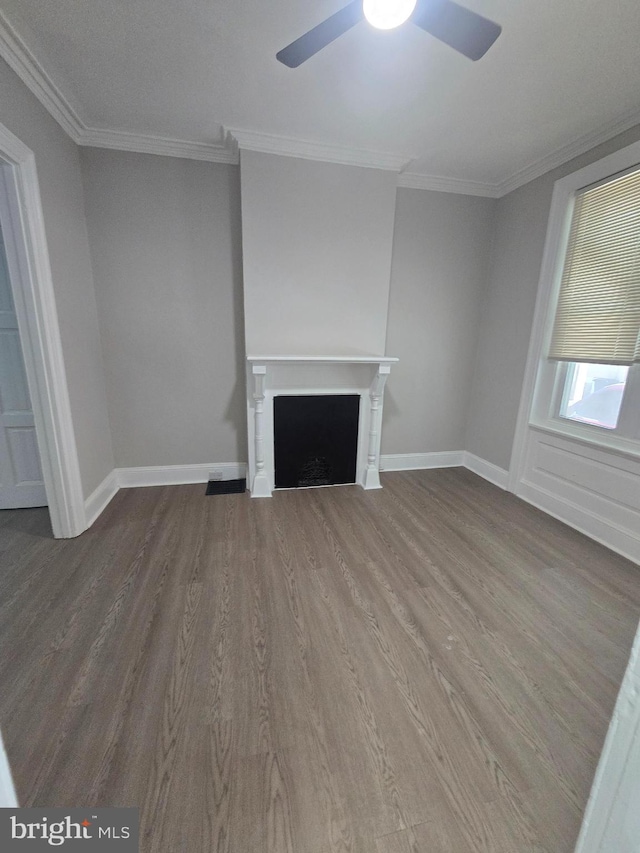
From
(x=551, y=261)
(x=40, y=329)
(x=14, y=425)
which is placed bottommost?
(x=14, y=425)

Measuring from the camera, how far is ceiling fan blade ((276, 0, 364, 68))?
1.24 meters

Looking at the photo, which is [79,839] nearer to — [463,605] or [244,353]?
[463,605]

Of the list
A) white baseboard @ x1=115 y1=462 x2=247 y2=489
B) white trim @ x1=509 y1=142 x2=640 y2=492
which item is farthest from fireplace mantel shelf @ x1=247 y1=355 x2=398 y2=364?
white trim @ x1=509 y1=142 x2=640 y2=492

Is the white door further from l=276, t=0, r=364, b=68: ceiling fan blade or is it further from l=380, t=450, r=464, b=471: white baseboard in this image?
l=380, t=450, r=464, b=471: white baseboard

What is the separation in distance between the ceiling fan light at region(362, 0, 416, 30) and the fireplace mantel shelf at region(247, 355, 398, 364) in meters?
1.73

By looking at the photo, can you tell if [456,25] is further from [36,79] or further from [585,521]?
[585,521]

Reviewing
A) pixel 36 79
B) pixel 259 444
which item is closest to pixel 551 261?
pixel 259 444

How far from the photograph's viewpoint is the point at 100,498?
2.64 meters

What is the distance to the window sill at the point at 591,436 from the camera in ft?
7.39

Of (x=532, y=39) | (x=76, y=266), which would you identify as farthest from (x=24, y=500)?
(x=532, y=39)

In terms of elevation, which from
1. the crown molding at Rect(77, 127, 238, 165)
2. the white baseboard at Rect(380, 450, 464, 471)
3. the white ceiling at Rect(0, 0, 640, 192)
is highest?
the white ceiling at Rect(0, 0, 640, 192)

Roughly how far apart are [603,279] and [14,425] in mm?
4180

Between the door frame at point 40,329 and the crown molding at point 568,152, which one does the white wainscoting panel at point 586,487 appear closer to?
the crown molding at point 568,152

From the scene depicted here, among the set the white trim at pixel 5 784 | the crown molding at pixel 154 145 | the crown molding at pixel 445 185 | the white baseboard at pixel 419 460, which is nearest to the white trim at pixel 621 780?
the white trim at pixel 5 784
